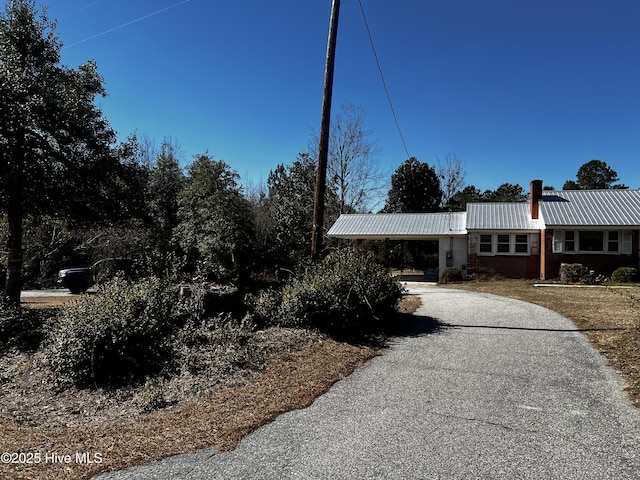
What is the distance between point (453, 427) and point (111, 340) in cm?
435

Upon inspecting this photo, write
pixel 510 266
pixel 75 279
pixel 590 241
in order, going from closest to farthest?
1. pixel 75 279
2. pixel 590 241
3. pixel 510 266

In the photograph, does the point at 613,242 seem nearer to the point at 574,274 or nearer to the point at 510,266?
the point at 574,274

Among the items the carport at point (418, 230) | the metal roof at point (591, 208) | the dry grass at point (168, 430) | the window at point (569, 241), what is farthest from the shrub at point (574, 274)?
the dry grass at point (168, 430)

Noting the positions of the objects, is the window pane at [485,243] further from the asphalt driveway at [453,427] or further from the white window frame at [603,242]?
the asphalt driveway at [453,427]

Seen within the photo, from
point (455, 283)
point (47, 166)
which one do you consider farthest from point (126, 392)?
point (455, 283)

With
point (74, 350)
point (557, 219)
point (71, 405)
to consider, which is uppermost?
point (557, 219)

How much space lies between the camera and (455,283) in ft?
76.0

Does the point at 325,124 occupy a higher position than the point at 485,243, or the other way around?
the point at 325,124

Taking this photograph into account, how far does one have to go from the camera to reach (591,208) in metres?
24.1

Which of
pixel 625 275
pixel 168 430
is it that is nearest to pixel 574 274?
pixel 625 275

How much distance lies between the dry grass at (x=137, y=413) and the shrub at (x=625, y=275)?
18.9m

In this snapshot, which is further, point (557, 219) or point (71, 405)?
point (557, 219)

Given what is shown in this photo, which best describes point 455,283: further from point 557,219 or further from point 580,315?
point 580,315

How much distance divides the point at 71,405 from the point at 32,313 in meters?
5.09
